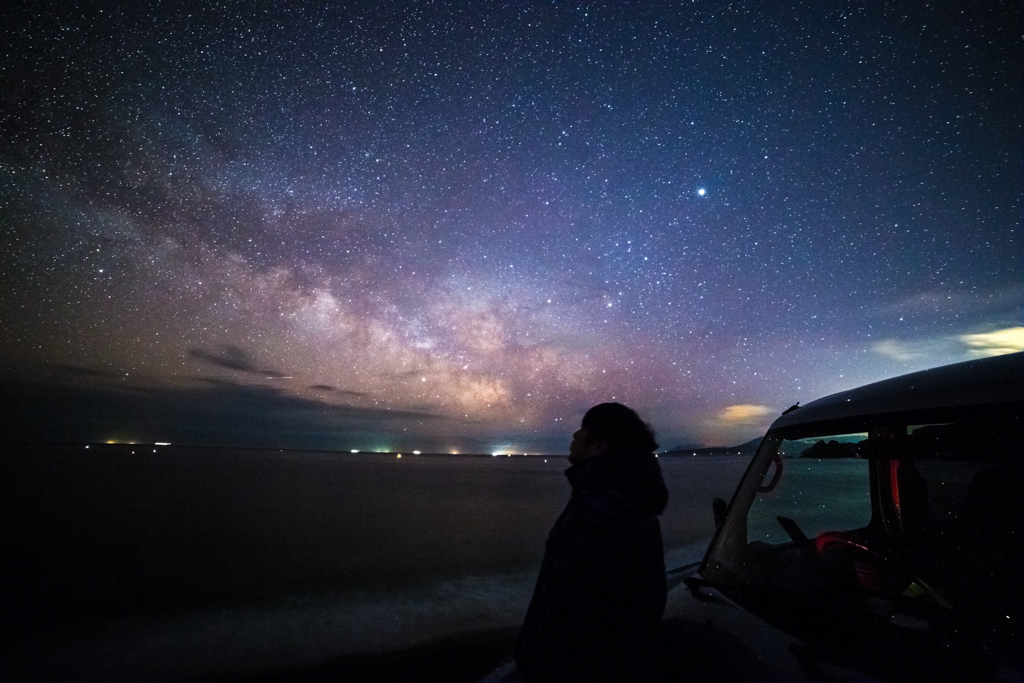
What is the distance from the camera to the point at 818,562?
2.09m

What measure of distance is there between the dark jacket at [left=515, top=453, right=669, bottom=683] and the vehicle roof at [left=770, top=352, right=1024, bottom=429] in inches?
38.8

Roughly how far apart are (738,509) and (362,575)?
51.8ft

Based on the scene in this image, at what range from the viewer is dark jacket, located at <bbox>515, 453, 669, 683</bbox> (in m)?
1.98

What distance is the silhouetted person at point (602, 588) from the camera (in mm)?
1977

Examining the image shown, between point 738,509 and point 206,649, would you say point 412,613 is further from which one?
point 738,509

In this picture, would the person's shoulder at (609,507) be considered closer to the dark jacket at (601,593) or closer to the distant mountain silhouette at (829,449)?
the dark jacket at (601,593)

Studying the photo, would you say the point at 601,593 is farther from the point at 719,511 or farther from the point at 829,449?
the point at 829,449

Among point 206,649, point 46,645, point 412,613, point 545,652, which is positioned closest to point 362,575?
point 412,613

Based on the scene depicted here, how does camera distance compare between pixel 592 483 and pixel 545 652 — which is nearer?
pixel 545 652

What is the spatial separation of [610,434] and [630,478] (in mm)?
276

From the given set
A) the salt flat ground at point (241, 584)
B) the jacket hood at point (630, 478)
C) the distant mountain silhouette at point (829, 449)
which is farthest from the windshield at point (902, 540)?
the salt flat ground at point (241, 584)

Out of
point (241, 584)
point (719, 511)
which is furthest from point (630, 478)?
point (241, 584)

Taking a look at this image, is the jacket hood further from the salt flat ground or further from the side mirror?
the salt flat ground

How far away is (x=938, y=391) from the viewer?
1.79 metres
